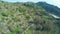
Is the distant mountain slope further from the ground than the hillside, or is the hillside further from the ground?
the hillside

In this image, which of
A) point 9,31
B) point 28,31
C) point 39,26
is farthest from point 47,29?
point 9,31

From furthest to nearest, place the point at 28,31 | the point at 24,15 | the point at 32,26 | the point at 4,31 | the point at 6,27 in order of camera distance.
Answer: the point at 24,15, the point at 32,26, the point at 28,31, the point at 6,27, the point at 4,31

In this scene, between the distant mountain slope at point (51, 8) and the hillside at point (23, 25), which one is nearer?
the hillside at point (23, 25)

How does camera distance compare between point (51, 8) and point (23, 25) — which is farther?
point (51, 8)

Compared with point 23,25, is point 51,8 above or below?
below

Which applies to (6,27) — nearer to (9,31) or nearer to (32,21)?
(9,31)

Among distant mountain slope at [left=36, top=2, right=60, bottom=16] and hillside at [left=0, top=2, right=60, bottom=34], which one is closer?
hillside at [left=0, top=2, right=60, bottom=34]

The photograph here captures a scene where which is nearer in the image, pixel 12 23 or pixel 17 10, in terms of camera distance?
pixel 12 23

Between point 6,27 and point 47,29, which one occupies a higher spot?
point 6,27

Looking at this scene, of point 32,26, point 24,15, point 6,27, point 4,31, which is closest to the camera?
point 4,31

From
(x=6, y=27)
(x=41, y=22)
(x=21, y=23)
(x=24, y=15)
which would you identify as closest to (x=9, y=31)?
(x=6, y=27)

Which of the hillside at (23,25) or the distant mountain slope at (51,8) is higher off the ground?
the hillside at (23,25)
